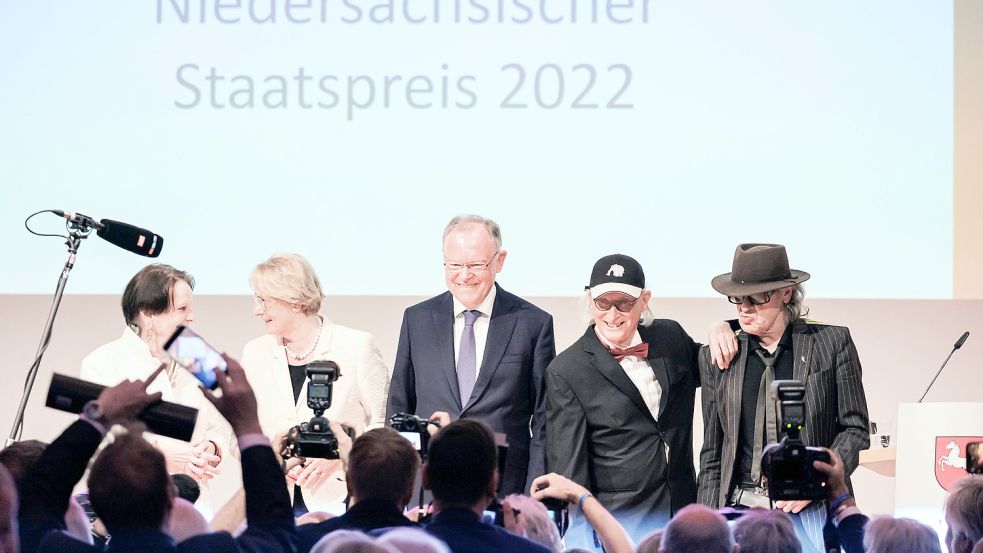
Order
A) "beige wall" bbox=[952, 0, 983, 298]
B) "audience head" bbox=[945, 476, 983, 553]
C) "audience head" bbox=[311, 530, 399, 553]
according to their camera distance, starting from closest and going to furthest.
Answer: "audience head" bbox=[311, 530, 399, 553], "audience head" bbox=[945, 476, 983, 553], "beige wall" bbox=[952, 0, 983, 298]

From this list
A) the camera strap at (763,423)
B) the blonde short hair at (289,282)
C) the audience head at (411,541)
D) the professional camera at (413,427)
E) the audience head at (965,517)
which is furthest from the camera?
the blonde short hair at (289,282)

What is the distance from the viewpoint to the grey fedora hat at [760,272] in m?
4.34

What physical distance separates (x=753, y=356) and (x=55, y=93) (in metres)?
3.76

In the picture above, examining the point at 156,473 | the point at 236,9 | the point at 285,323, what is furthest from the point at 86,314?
the point at 156,473

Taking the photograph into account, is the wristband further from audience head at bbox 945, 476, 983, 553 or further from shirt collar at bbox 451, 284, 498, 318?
shirt collar at bbox 451, 284, 498, 318

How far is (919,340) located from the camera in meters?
6.76

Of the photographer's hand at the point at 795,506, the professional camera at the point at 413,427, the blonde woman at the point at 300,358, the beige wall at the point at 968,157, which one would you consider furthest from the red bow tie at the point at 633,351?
the beige wall at the point at 968,157

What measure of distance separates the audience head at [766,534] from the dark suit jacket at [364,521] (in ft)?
2.27

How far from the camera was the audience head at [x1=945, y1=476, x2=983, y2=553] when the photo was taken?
2932 mm

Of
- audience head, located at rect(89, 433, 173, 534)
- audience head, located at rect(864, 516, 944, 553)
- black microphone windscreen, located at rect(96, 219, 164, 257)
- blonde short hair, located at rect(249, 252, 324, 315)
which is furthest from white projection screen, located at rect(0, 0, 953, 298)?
audience head, located at rect(89, 433, 173, 534)

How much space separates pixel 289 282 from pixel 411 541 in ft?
7.52

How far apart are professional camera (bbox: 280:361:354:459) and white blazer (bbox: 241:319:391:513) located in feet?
3.36

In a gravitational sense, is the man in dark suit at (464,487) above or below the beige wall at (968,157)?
below

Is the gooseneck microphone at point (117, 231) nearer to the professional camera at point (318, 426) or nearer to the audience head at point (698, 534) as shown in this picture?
the professional camera at point (318, 426)
